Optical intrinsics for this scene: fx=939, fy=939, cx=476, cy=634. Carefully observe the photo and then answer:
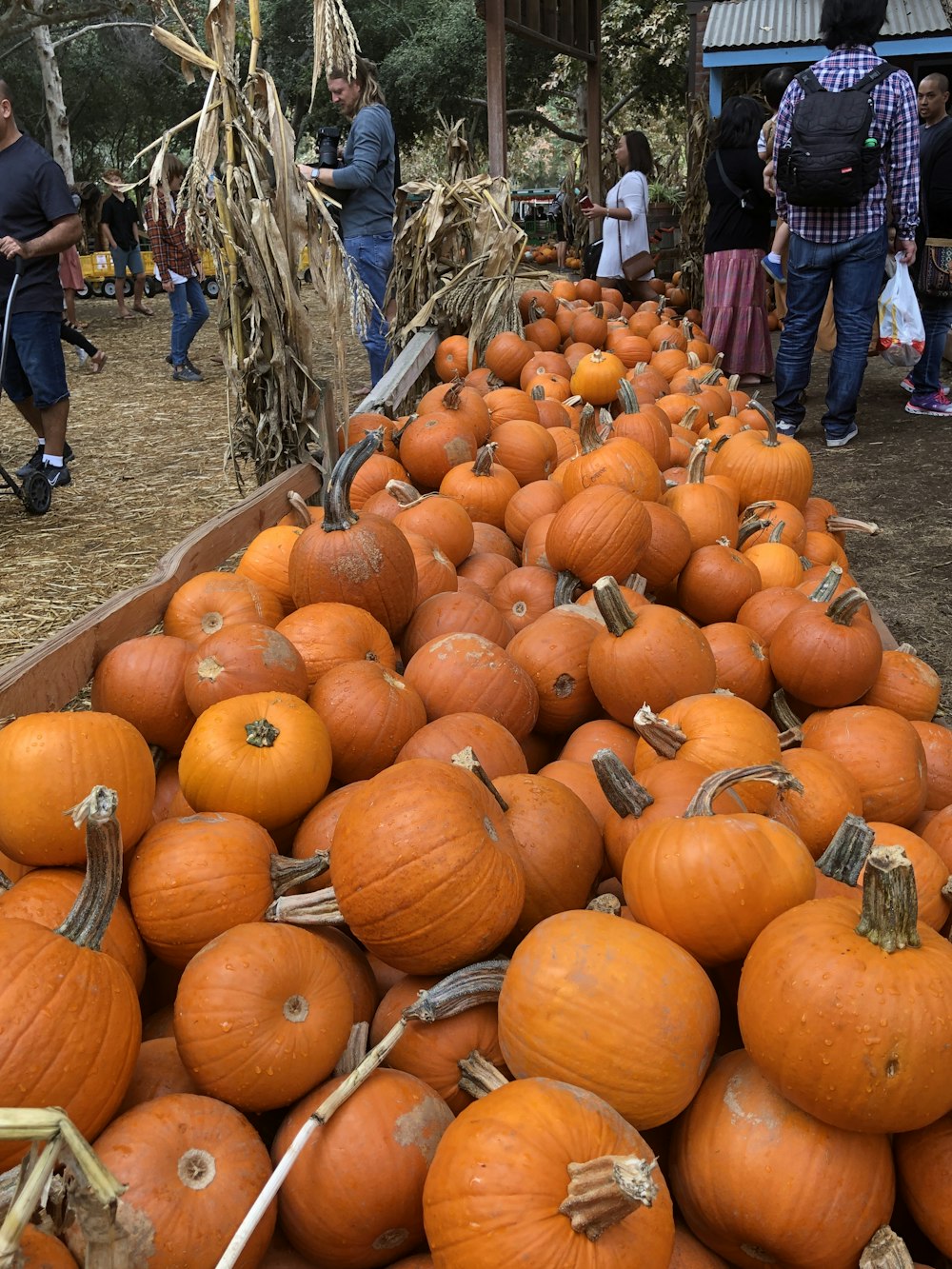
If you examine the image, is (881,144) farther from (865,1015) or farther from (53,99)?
(53,99)

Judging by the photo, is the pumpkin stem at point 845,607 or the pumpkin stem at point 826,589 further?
the pumpkin stem at point 826,589

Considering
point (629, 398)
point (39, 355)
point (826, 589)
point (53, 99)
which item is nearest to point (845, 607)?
point (826, 589)

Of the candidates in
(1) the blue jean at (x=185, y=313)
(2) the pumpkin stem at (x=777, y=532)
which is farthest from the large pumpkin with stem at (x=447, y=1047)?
(1) the blue jean at (x=185, y=313)

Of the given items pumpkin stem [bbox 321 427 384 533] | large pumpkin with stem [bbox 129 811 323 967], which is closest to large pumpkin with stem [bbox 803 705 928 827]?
large pumpkin with stem [bbox 129 811 323 967]

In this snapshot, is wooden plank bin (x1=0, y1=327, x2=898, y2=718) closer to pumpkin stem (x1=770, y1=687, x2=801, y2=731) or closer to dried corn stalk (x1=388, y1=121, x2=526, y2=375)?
pumpkin stem (x1=770, y1=687, x2=801, y2=731)

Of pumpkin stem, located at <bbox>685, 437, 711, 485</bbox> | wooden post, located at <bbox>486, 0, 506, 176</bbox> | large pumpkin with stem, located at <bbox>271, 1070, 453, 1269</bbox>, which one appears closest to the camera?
large pumpkin with stem, located at <bbox>271, 1070, 453, 1269</bbox>

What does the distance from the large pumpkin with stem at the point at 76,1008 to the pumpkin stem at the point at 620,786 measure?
84 centimetres

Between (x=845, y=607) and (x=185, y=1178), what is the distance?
1942 mm

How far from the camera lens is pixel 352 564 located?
253 centimetres

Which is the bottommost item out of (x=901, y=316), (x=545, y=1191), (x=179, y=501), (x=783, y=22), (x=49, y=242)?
(x=179, y=501)

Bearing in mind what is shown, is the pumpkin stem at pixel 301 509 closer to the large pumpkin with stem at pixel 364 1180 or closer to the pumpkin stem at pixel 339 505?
the pumpkin stem at pixel 339 505

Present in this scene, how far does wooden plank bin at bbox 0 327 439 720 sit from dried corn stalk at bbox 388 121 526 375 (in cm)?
288

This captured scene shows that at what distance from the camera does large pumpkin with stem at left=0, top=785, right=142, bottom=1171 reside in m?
1.26

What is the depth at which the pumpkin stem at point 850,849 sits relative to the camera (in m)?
1.65
